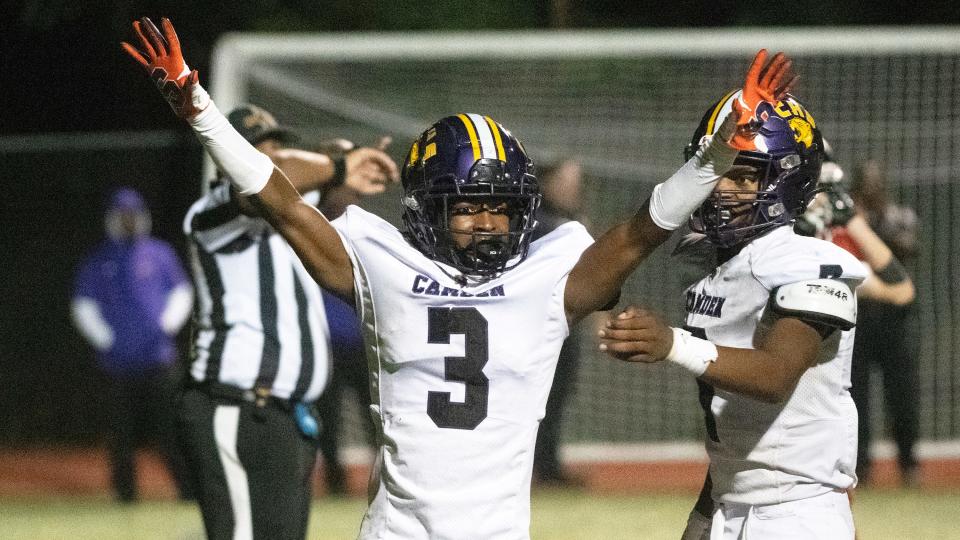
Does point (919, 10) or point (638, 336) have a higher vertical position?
point (919, 10)

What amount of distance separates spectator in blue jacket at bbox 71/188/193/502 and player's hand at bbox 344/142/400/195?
15.0 feet

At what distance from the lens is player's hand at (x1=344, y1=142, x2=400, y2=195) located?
4.15 meters

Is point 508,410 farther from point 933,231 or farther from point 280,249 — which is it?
point 933,231

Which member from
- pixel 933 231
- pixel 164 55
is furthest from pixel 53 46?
pixel 164 55

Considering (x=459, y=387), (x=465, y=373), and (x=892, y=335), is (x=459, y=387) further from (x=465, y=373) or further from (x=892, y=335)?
(x=892, y=335)

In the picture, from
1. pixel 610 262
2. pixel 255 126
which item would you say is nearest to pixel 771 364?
pixel 610 262

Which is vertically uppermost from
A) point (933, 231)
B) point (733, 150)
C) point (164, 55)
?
point (164, 55)

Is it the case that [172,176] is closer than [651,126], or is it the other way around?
[651,126]

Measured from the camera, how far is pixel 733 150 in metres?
2.88

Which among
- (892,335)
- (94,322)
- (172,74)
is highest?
(172,74)

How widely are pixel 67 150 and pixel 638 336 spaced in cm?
794

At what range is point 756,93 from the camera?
9.54ft

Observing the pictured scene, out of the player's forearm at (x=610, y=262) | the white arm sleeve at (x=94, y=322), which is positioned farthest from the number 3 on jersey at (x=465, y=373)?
the white arm sleeve at (x=94, y=322)

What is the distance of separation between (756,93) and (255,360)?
213cm
